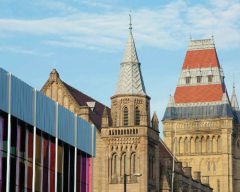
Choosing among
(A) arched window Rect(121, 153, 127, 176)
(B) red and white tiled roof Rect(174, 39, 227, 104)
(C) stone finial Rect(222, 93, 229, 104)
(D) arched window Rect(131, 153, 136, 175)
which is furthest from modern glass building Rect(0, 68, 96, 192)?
(B) red and white tiled roof Rect(174, 39, 227, 104)

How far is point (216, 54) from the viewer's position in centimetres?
15562

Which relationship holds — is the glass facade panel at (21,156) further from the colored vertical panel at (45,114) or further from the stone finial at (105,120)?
the stone finial at (105,120)

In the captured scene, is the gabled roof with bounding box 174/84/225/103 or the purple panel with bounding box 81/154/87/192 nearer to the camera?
the purple panel with bounding box 81/154/87/192

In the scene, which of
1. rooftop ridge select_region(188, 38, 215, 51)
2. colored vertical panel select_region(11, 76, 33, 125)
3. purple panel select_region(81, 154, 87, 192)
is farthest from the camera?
rooftop ridge select_region(188, 38, 215, 51)

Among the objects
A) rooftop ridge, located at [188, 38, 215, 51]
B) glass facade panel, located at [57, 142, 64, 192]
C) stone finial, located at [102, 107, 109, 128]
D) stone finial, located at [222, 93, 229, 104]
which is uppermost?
rooftop ridge, located at [188, 38, 215, 51]

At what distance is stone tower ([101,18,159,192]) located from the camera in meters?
105

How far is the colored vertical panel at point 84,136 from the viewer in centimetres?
7106

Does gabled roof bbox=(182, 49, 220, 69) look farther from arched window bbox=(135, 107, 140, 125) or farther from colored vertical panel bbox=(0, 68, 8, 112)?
colored vertical panel bbox=(0, 68, 8, 112)

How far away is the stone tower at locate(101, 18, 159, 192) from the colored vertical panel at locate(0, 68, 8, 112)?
4949 cm

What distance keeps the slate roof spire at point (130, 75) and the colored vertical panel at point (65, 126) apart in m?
37.2

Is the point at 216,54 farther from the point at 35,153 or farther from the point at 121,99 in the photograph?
the point at 35,153

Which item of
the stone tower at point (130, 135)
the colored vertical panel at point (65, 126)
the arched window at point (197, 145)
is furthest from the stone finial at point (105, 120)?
the arched window at point (197, 145)

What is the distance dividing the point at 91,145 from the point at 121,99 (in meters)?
33.0

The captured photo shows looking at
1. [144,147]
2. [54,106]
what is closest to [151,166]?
[144,147]
